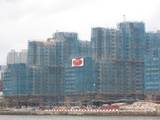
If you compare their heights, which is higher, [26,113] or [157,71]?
[157,71]

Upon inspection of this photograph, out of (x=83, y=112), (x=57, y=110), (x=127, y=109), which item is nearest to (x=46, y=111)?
(x=57, y=110)

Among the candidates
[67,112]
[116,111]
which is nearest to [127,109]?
[116,111]

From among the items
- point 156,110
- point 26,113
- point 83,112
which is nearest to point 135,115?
point 156,110

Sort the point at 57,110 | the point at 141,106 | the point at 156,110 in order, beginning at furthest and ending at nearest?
the point at 57,110 → the point at 141,106 → the point at 156,110

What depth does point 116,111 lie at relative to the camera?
171 m

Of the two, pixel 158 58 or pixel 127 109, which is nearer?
pixel 127 109

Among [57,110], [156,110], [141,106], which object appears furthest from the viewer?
[57,110]

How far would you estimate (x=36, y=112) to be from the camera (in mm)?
195250

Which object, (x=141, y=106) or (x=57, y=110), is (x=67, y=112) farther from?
(x=141, y=106)

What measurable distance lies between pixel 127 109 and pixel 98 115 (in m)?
8.03

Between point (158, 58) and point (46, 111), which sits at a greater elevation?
point (158, 58)

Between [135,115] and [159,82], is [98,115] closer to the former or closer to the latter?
[135,115]

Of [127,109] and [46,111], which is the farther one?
[46,111]

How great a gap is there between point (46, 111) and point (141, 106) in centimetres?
3078
